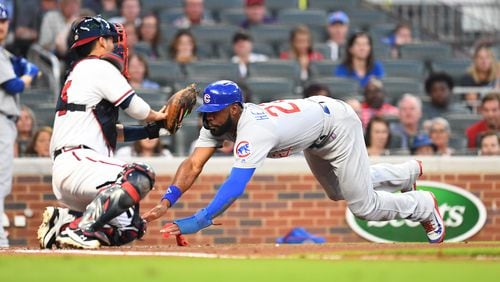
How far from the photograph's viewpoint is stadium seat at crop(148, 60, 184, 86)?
48.2 ft

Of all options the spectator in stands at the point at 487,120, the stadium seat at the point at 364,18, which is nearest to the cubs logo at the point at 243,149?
the spectator in stands at the point at 487,120

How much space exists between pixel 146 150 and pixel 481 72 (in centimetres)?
475

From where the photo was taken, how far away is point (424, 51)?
645 inches

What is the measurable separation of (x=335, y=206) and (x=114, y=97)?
4.25 meters

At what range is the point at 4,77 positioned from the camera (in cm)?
1095

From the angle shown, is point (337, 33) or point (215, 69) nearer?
point (215, 69)

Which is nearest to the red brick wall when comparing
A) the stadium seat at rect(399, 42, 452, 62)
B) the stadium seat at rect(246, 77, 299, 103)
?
the stadium seat at rect(246, 77, 299, 103)

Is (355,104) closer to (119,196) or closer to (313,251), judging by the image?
(313,251)

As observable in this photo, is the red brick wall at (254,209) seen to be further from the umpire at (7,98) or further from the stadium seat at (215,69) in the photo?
the stadium seat at (215,69)

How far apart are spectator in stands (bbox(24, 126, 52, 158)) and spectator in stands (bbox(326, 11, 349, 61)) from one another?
15.3ft

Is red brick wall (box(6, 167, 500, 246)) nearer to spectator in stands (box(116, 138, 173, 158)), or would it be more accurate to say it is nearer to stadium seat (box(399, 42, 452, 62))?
spectator in stands (box(116, 138, 173, 158))

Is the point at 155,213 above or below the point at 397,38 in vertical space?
below

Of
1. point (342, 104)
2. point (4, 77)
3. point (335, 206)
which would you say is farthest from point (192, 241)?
point (342, 104)

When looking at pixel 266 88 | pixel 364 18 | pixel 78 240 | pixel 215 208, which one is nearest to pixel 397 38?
pixel 364 18
